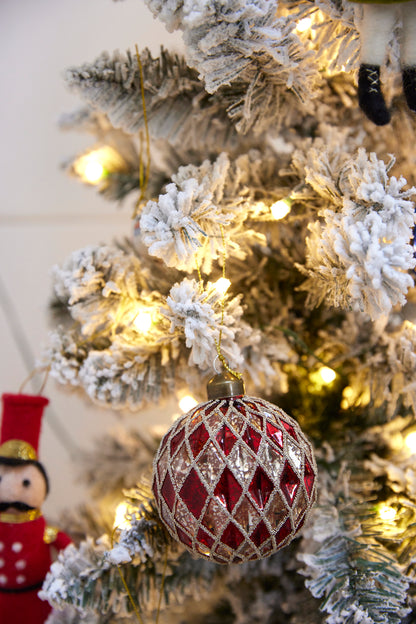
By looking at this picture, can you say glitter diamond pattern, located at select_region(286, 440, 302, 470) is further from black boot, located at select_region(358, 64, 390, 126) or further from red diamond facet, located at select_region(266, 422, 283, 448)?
black boot, located at select_region(358, 64, 390, 126)

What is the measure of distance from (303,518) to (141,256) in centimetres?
30

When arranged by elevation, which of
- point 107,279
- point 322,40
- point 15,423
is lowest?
point 15,423

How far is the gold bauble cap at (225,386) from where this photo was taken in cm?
41

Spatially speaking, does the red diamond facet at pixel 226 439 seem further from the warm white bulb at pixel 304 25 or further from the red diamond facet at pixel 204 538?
the warm white bulb at pixel 304 25

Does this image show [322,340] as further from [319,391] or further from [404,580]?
[404,580]

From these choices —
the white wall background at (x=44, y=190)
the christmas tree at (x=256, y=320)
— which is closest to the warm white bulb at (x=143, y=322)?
the christmas tree at (x=256, y=320)

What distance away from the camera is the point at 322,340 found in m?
0.60

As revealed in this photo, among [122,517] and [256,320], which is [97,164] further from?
[122,517]

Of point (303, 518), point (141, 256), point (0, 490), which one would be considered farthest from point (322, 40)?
point (0, 490)

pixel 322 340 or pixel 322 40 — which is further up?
pixel 322 40

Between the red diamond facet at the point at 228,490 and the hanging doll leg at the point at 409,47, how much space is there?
0.31 meters

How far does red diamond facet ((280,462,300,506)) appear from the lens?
0.38 m

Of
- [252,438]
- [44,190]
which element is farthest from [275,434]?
[44,190]

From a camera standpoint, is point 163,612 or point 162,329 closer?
point 162,329
